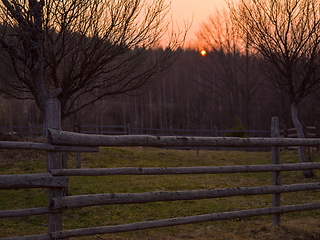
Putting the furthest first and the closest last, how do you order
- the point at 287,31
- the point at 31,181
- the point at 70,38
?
the point at 287,31 < the point at 70,38 < the point at 31,181

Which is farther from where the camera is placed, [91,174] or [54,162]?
[91,174]

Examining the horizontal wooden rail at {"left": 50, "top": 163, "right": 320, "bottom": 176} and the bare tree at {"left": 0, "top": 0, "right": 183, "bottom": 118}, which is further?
the bare tree at {"left": 0, "top": 0, "right": 183, "bottom": 118}

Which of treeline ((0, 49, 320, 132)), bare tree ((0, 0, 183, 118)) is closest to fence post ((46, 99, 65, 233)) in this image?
bare tree ((0, 0, 183, 118))

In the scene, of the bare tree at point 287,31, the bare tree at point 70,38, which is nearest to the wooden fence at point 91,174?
the bare tree at point 70,38

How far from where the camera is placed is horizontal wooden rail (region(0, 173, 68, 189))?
4.73 metres

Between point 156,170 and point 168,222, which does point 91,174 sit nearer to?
point 156,170

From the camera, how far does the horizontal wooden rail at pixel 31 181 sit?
15.5 ft

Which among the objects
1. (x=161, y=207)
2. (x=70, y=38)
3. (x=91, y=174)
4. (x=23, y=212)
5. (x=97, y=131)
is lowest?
(x=161, y=207)

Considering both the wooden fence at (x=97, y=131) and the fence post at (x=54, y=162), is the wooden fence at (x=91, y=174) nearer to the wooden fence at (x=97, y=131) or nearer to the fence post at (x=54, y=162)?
the fence post at (x=54, y=162)

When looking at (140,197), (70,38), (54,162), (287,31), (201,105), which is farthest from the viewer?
(201,105)

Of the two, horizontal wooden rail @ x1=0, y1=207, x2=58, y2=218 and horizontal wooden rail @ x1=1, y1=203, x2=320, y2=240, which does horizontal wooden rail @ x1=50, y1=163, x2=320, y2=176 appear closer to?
horizontal wooden rail @ x1=0, y1=207, x2=58, y2=218

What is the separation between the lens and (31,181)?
192 inches

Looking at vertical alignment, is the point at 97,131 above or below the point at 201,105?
below

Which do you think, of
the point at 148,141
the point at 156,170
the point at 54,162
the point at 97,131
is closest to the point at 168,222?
the point at 156,170
